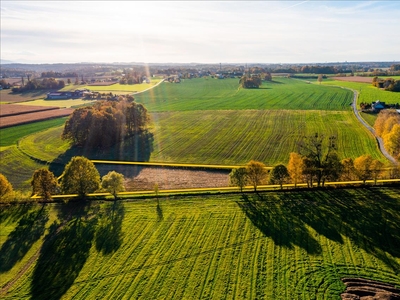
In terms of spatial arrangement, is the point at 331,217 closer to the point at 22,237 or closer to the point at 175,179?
the point at 175,179

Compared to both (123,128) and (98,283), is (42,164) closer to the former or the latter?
(123,128)

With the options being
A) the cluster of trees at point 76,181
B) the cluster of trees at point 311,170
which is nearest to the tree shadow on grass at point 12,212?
the cluster of trees at point 76,181

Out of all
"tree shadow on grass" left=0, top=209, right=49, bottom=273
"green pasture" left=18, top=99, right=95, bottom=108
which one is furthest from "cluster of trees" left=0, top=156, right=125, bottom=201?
"green pasture" left=18, top=99, right=95, bottom=108

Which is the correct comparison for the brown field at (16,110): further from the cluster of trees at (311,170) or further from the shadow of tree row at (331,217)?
the shadow of tree row at (331,217)

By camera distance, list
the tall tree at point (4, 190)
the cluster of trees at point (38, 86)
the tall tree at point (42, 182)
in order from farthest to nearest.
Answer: the cluster of trees at point (38, 86), the tall tree at point (42, 182), the tall tree at point (4, 190)

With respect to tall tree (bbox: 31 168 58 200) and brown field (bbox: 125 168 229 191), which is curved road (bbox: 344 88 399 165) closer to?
brown field (bbox: 125 168 229 191)

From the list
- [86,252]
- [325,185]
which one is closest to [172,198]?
[86,252]
